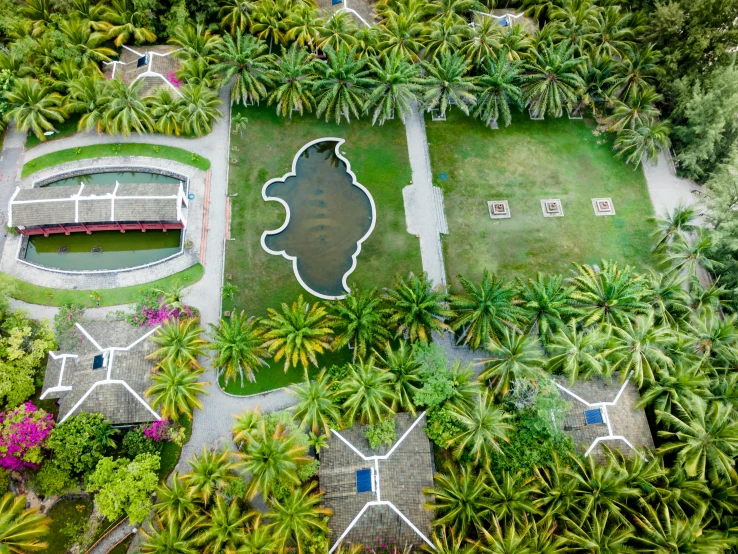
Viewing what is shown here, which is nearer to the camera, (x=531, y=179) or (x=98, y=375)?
(x=98, y=375)

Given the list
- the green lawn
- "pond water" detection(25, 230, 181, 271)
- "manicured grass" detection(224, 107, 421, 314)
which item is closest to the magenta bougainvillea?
"pond water" detection(25, 230, 181, 271)

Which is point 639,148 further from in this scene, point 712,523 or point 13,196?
point 13,196

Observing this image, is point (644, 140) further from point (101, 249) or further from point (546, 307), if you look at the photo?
point (101, 249)

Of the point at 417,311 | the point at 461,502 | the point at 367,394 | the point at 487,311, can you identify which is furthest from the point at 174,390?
the point at 487,311

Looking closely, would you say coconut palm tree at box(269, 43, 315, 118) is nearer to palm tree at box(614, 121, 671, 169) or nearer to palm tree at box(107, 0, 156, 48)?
palm tree at box(107, 0, 156, 48)

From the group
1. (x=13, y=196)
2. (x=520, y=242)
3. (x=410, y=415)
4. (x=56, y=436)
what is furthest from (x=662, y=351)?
(x=13, y=196)
